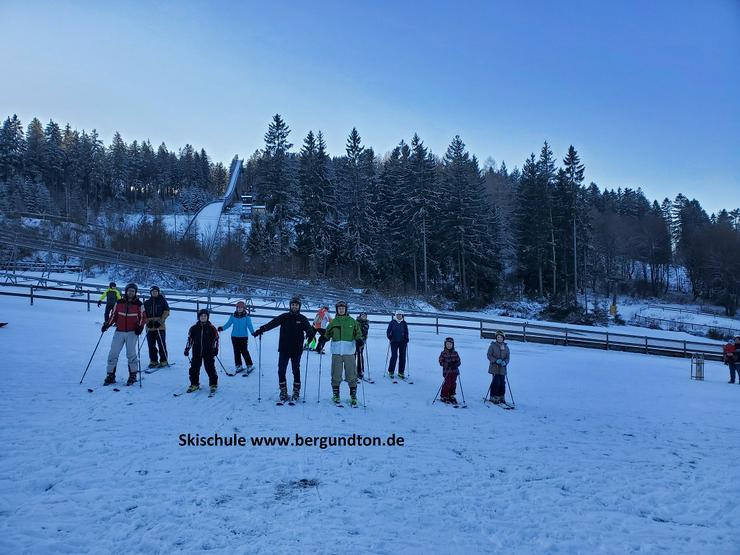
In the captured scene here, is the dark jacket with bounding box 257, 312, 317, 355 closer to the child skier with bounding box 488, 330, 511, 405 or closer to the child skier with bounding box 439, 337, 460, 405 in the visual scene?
the child skier with bounding box 439, 337, 460, 405

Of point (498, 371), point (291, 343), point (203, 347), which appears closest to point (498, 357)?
point (498, 371)

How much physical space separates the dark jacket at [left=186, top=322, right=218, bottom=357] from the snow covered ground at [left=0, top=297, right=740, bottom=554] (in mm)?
914

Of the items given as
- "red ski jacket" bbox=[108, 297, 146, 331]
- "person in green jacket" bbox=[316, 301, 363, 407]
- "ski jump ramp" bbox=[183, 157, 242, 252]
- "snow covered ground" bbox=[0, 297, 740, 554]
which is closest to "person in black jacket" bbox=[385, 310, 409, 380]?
"snow covered ground" bbox=[0, 297, 740, 554]

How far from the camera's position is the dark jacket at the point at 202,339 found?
8.95 metres

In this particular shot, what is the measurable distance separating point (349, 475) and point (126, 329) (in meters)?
6.28

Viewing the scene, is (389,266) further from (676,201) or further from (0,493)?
(676,201)

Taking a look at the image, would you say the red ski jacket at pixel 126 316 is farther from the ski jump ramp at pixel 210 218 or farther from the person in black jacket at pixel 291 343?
the ski jump ramp at pixel 210 218

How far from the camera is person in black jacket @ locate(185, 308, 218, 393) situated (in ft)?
29.4

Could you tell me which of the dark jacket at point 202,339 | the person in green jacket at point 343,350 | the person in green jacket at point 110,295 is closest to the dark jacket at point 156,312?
the dark jacket at point 202,339

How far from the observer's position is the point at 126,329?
9.12 meters

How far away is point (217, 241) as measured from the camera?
4309cm

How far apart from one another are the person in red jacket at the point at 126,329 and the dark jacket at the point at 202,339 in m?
1.33

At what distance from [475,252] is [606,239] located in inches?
1190

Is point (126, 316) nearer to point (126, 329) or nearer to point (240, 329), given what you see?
point (126, 329)
